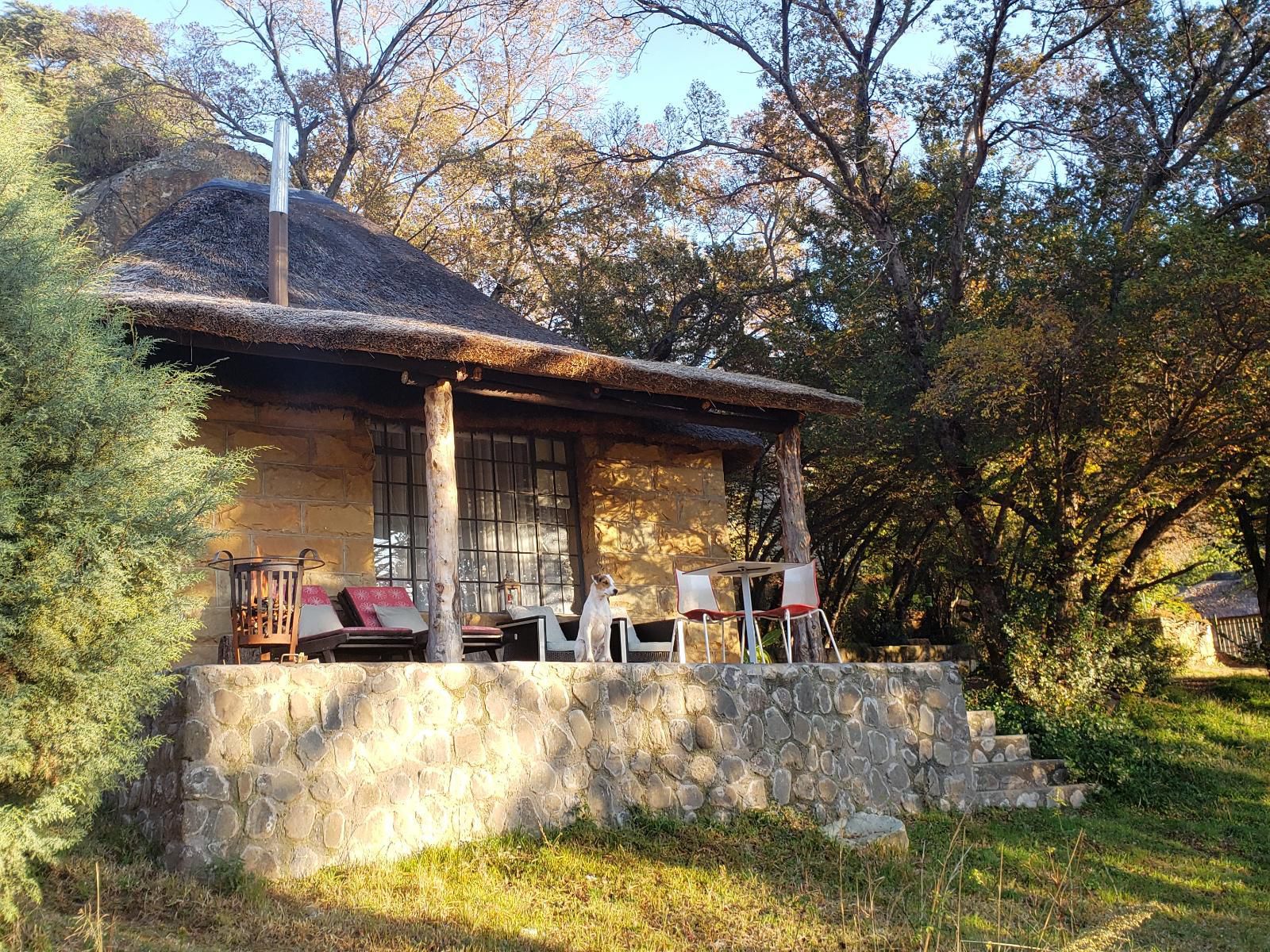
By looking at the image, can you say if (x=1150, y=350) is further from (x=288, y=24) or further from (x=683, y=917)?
(x=288, y=24)

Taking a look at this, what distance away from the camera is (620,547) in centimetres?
977

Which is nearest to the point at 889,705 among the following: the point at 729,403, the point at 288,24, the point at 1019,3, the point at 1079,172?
the point at 729,403

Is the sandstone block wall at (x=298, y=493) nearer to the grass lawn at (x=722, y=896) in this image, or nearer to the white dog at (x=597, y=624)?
the white dog at (x=597, y=624)

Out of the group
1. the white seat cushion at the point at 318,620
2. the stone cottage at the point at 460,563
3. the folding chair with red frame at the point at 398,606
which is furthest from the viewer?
the folding chair with red frame at the point at 398,606

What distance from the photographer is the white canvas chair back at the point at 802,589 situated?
26.0 feet

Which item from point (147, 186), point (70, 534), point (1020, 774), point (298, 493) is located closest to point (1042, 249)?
point (1020, 774)

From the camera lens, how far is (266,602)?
5824 mm

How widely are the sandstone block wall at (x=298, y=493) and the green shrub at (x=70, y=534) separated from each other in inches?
131

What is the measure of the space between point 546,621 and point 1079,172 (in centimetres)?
752

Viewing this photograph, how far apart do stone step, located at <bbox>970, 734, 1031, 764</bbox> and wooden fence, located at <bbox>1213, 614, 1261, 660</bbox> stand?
12.4 metres

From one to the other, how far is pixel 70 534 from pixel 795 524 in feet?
19.2

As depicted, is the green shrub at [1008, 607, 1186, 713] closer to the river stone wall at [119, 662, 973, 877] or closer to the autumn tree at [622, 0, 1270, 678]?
the autumn tree at [622, 0, 1270, 678]

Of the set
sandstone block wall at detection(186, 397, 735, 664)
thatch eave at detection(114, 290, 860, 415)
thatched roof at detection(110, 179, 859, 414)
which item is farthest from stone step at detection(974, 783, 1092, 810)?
thatch eave at detection(114, 290, 860, 415)

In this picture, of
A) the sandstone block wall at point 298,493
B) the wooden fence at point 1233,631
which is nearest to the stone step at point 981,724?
the sandstone block wall at point 298,493
